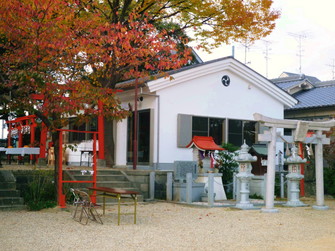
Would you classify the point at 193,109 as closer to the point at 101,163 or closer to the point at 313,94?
the point at 101,163

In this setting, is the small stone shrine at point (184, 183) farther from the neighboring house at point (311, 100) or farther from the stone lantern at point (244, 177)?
the neighboring house at point (311, 100)

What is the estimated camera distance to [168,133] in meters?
16.8

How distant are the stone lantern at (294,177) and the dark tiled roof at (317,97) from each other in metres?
8.03

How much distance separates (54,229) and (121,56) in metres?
5.39

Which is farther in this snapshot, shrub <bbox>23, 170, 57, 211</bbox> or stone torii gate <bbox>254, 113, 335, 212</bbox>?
stone torii gate <bbox>254, 113, 335, 212</bbox>

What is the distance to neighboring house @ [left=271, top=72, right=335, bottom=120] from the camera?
21625 mm

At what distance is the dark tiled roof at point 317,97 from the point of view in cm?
2184

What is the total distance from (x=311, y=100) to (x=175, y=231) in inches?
624

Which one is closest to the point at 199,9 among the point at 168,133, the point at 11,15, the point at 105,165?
the point at 168,133

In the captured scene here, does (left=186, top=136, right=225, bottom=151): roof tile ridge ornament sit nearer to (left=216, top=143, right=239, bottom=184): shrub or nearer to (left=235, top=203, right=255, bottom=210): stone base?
(left=216, top=143, right=239, bottom=184): shrub

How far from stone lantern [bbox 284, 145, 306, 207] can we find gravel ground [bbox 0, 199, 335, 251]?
134 cm

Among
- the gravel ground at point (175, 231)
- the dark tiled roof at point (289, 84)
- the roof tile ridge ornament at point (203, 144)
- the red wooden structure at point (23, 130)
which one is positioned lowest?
the gravel ground at point (175, 231)

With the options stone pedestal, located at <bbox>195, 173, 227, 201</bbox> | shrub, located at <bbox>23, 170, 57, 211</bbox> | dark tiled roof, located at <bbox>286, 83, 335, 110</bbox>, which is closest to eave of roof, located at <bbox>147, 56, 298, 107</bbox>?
dark tiled roof, located at <bbox>286, 83, 335, 110</bbox>

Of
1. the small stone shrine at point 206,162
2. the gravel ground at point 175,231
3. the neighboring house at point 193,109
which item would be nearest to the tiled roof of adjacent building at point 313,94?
the neighboring house at point 193,109
